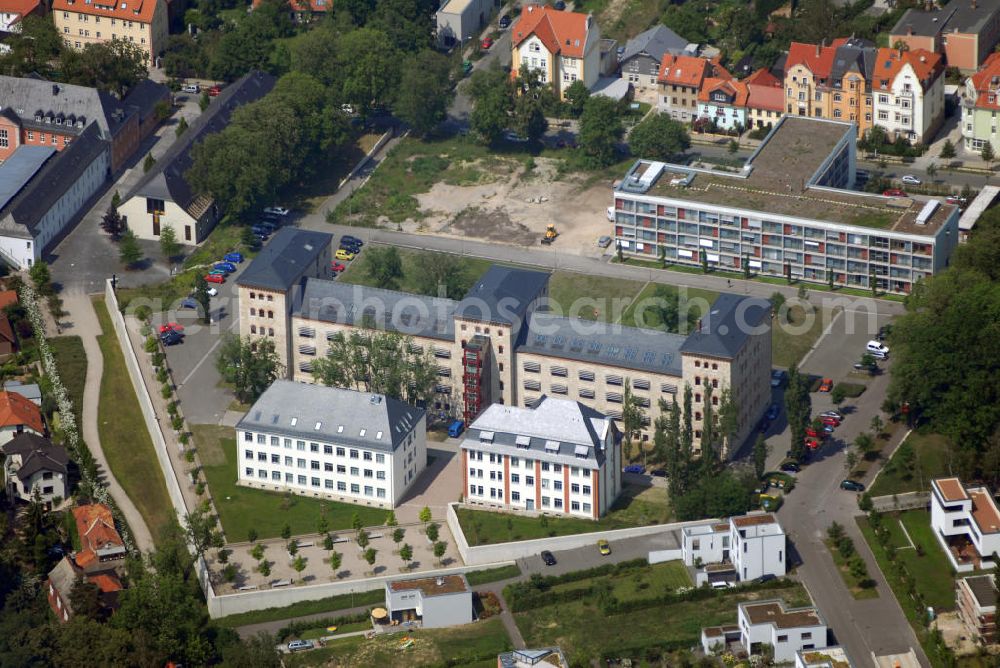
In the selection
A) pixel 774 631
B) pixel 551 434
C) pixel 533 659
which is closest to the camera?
pixel 533 659

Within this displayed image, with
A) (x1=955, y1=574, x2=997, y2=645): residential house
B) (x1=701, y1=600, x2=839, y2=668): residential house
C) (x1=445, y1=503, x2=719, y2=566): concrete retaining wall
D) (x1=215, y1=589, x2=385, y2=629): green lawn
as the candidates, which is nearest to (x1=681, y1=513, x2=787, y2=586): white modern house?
(x1=445, y1=503, x2=719, y2=566): concrete retaining wall

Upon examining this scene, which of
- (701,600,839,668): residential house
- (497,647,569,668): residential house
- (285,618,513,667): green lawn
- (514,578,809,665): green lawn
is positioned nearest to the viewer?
(497,647,569,668): residential house

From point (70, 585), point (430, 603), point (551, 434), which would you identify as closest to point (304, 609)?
point (430, 603)

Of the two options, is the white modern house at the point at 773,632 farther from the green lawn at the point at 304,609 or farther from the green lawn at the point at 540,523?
the green lawn at the point at 304,609

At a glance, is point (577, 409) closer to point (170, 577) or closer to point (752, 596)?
point (752, 596)

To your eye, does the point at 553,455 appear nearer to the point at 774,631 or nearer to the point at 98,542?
the point at 774,631

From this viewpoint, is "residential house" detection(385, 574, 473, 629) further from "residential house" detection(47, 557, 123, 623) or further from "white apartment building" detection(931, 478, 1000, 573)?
"white apartment building" detection(931, 478, 1000, 573)

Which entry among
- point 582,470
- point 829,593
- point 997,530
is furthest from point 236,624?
point 997,530
